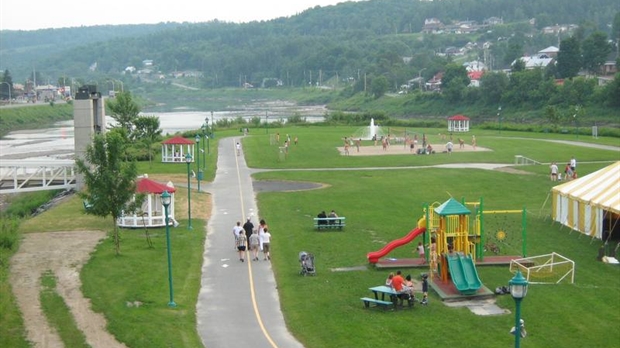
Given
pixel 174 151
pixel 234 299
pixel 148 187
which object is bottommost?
pixel 234 299

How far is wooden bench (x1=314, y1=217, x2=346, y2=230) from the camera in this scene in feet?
118

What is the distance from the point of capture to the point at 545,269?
27.9 meters

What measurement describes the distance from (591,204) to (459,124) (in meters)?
63.2

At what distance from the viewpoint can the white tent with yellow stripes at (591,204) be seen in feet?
107

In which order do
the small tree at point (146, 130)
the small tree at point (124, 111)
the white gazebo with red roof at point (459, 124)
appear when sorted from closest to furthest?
the small tree at point (124, 111) < the small tree at point (146, 130) < the white gazebo with red roof at point (459, 124)

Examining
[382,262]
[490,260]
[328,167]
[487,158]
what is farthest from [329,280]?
[487,158]

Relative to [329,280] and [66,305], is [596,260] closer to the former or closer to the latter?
[329,280]

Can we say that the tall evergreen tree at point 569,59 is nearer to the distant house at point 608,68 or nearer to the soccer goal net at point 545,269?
the distant house at point 608,68

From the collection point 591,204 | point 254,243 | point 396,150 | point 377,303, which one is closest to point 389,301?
point 377,303

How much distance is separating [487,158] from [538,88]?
6461 centimetres

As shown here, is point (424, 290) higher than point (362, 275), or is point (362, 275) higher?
point (424, 290)

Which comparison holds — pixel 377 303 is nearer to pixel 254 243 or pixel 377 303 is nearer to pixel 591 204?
pixel 254 243

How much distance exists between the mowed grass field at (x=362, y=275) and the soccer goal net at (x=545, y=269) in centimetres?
49

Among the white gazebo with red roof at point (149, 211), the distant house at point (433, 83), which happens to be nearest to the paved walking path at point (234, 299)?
the white gazebo with red roof at point (149, 211)
